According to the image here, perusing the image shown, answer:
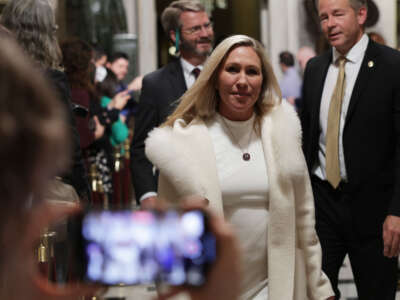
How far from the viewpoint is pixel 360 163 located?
395cm

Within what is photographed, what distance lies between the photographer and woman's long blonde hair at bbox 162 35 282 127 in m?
3.49

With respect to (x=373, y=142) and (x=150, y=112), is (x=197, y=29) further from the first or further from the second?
(x=373, y=142)

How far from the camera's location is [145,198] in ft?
14.2

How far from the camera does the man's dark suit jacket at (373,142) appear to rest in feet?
13.0

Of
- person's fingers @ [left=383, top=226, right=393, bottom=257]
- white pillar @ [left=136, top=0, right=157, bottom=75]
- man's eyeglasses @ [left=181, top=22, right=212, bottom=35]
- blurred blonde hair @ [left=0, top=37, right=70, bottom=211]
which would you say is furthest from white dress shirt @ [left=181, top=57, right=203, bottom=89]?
white pillar @ [left=136, top=0, right=157, bottom=75]

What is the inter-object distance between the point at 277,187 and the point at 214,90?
0.58 meters

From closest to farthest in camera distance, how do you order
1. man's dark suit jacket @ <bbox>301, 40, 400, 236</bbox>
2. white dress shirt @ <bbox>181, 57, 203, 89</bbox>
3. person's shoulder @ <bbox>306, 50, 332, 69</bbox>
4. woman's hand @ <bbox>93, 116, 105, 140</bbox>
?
man's dark suit jacket @ <bbox>301, 40, 400, 236</bbox> → person's shoulder @ <bbox>306, 50, 332, 69</bbox> → white dress shirt @ <bbox>181, 57, 203, 89</bbox> → woman's hand @ <bbox>93, 116, 105, 140</bbox>

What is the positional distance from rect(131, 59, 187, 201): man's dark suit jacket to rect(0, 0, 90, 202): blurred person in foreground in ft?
2.77

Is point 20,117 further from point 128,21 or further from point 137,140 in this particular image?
point 128,21

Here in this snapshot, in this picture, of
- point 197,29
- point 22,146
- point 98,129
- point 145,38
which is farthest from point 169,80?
point 145,38

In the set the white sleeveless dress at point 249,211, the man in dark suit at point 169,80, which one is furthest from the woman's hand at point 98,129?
the white sleeveless dress at point 249,211

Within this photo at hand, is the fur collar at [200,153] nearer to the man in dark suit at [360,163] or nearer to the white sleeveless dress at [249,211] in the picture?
the white sleeveless dress at [249,211]

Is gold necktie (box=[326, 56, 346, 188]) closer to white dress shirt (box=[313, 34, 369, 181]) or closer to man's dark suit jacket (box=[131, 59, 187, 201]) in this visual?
white dress shirt (box=[313, 34, 369, 181])

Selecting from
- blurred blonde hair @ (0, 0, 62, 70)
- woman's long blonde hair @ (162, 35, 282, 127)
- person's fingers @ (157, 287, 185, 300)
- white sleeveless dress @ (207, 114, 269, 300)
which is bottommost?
white sleeveless dress @ (207, 114, 269, 300)
